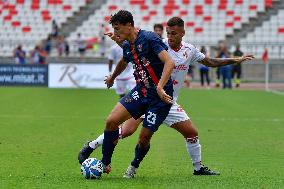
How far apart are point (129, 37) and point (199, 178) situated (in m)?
2.10

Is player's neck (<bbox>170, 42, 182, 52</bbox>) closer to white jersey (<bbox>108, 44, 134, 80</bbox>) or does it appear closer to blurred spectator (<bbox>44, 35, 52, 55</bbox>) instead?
white jersey (<bbox>108, 44, 134, 80</bbox>)

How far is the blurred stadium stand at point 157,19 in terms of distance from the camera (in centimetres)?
4841

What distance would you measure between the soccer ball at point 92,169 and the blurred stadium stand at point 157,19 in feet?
118

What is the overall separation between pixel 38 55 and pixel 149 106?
3610 cm

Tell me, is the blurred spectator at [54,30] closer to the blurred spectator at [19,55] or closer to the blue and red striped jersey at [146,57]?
the blurred spectator at [19,55]

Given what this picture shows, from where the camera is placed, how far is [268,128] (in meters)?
19.6

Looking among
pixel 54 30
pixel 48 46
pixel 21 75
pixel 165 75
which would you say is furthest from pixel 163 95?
pixel 54 30

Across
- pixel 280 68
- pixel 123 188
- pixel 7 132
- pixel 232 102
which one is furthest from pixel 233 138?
pixel 280 68

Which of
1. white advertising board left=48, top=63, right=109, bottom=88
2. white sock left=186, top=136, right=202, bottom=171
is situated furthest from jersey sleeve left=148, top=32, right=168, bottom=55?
white advertising board left=48, top=63, right=109, bottom=88

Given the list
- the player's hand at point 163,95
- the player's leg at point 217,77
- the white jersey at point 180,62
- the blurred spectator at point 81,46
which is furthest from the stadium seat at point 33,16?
the player's hand at point 163,95

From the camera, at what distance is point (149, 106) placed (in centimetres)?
1046

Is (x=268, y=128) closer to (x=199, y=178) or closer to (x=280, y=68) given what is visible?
(x=199, y=178)

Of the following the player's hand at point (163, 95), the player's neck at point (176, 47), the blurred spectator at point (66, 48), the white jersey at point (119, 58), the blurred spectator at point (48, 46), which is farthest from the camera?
the blurred spectator at point (48, 46)

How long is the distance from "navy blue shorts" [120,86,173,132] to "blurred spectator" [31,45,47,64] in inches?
1408
